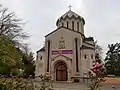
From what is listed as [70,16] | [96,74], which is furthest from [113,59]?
[96,74]

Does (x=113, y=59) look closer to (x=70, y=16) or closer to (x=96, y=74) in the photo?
(x=70, y=16)

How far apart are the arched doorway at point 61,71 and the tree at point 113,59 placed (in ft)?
98.0

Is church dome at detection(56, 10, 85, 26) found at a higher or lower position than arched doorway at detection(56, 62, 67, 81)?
higher

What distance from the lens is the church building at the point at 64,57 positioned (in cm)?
3316

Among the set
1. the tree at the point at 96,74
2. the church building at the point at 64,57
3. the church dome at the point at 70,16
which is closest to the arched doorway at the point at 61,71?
the church building at the point at 64,57

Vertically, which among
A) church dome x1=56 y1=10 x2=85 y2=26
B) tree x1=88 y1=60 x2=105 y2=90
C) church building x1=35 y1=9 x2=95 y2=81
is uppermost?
church dome x1=56 y1=10 x2=85 y2=26

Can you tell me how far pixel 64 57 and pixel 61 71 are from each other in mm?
2577

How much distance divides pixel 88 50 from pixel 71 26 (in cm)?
746

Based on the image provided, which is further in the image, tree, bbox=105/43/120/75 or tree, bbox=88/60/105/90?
tree, bbox=105/43/120/75

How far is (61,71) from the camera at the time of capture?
34156 millimetres

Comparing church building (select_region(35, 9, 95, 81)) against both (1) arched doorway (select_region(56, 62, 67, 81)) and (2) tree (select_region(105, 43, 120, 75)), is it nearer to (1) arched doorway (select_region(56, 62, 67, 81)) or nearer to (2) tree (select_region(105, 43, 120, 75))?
(1) arched doorway (select_region(56, 62, 67, 81))

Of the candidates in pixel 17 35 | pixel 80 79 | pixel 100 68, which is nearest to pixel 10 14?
pixel 17 35

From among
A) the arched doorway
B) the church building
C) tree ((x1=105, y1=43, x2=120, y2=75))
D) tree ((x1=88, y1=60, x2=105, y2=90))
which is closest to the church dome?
the church building

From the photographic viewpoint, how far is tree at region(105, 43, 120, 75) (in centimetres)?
6247
